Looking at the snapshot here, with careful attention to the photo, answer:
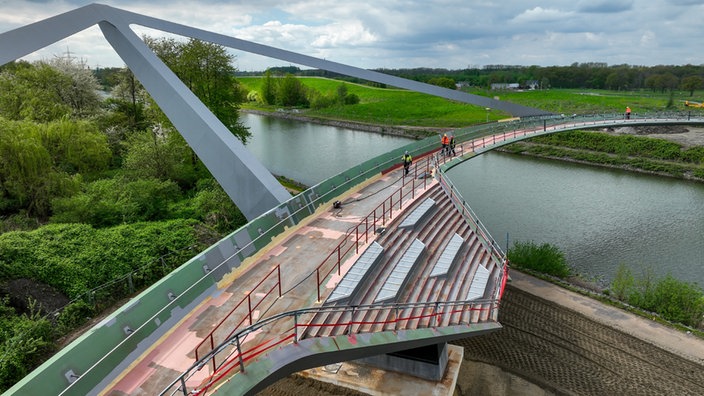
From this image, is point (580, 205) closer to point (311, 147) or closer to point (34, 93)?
point (311, 147)

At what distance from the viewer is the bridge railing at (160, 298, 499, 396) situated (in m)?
8.41

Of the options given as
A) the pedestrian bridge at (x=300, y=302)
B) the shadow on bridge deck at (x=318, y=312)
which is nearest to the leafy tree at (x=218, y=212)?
the pedestrian bridge at (x=300, y=302)

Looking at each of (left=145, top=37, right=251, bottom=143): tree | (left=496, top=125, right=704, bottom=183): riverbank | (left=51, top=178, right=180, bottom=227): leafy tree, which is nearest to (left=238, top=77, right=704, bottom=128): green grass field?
(left=496, top=125, right=704, bottom=183): riverbank

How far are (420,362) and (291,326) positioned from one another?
216 inches

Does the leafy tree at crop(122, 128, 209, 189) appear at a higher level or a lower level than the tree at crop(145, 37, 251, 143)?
lower

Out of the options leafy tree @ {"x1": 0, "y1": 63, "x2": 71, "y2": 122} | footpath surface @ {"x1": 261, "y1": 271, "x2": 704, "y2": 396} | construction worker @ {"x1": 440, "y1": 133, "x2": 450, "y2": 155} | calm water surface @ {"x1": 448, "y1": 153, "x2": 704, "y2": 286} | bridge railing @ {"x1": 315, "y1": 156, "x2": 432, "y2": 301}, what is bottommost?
footpath surface @ {"x1": 261, "y1": 271, "x2": 704, "y2": 396}

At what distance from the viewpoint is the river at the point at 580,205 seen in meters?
25.7

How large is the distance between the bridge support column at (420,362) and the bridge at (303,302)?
3cm

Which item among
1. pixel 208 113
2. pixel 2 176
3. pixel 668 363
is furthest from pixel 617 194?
pixel 2 176

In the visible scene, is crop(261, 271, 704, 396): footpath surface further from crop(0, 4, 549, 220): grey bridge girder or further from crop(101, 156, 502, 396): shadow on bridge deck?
crop(0, 4, 549, 220): grey bridge girder

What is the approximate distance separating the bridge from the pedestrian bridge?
0.11 feet

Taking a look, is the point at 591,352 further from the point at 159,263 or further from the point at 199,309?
the point at 159,263

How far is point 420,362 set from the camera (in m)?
14.0

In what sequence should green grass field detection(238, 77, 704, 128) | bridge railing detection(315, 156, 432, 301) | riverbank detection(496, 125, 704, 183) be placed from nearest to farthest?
bridge railing detection(315, 156, 432, 301) → riverbank detection(496, 125, 704, 183) → green grass field detection(238, 77, 704, 128)
